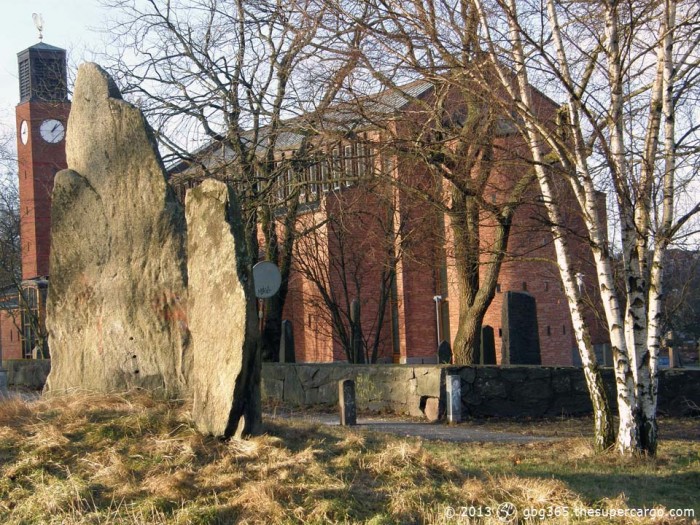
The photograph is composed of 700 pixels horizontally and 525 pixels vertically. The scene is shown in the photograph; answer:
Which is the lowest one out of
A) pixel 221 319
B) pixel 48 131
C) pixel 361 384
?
pixel 361 384

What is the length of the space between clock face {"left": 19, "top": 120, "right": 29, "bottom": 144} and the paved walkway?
36.8m

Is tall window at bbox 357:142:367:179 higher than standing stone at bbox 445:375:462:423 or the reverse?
higher

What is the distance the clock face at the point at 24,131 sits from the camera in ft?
153

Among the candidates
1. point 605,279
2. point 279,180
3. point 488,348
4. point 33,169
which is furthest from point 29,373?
point 33,169

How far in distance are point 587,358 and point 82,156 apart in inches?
255

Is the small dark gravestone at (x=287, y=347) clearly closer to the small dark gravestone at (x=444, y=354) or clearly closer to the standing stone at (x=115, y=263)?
the small dark gravestone at (x=444, y=354)

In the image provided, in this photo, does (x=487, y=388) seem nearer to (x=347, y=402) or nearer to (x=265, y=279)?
(x=347, y=402)

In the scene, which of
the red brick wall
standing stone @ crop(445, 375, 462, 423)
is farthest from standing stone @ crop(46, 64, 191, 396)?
the red brick wall

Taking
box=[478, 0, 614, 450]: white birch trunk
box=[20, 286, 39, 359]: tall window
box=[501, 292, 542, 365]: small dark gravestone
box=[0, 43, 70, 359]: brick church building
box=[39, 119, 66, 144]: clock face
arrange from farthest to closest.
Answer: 1. box=[39, 119, 66, 144]: clock face
2. box=[0, 43, 70, 359]: brick church building
3. box=[20, 286, 39, 359]: tall window
4. box=[501, 292, 542, 365]: small dark gravestone
5. box=[478, 0, 614, 450]: white birch trunk

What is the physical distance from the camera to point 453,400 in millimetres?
14234

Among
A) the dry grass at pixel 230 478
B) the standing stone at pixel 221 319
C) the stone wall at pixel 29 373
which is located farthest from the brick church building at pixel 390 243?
the stone wall at pixel 29 373

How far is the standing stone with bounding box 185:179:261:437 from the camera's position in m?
7.27

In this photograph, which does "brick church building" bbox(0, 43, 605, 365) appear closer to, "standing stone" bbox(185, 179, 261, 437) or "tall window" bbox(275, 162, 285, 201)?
"tall window" bbox(275, 162, 285, 201)

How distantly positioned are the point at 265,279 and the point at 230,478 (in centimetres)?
972
